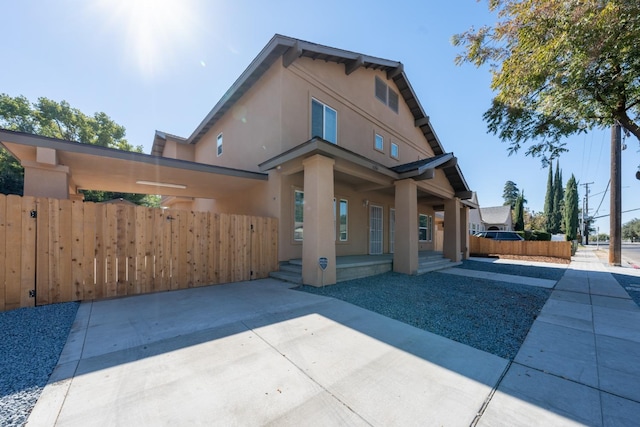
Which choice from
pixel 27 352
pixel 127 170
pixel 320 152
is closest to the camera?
pixel 27 352

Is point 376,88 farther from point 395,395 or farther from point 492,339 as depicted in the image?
point 395,395

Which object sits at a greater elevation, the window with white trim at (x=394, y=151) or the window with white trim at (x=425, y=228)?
the window with white trim at (x=394, y=151)

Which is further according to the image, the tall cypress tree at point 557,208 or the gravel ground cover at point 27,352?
the tall cypress tree at point 557,208

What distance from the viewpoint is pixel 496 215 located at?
35594mm

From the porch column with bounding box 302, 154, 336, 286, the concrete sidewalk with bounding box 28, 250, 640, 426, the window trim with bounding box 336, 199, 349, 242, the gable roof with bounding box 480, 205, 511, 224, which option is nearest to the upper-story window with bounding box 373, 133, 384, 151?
the window trim with bounding box 336, 199, 349, 242

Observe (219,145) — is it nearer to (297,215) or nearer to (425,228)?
(297,215)

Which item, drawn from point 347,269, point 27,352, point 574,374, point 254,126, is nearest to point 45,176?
point 27,352

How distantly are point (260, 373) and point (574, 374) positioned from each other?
11.0 feet

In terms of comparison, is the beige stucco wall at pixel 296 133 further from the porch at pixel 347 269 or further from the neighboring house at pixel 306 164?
the porch at pixel 347 269

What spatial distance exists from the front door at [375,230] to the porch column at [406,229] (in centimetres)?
272

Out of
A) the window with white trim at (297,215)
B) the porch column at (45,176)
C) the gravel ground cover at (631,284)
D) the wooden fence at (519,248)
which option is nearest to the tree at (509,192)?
the wooden fence at (519,248)

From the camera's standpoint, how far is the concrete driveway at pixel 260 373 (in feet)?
6.72

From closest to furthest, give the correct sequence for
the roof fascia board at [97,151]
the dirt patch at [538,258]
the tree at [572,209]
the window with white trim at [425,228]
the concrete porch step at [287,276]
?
the roof fascia board at [97,151] → the concrete porch step at [287,276] → the dirt patch at [538,258] → the window with white trim at [425,228] → the tree at [572,209]

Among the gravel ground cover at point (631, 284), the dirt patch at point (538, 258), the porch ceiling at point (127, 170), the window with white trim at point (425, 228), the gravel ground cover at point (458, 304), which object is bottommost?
the dirt patch at point (538, 258)
